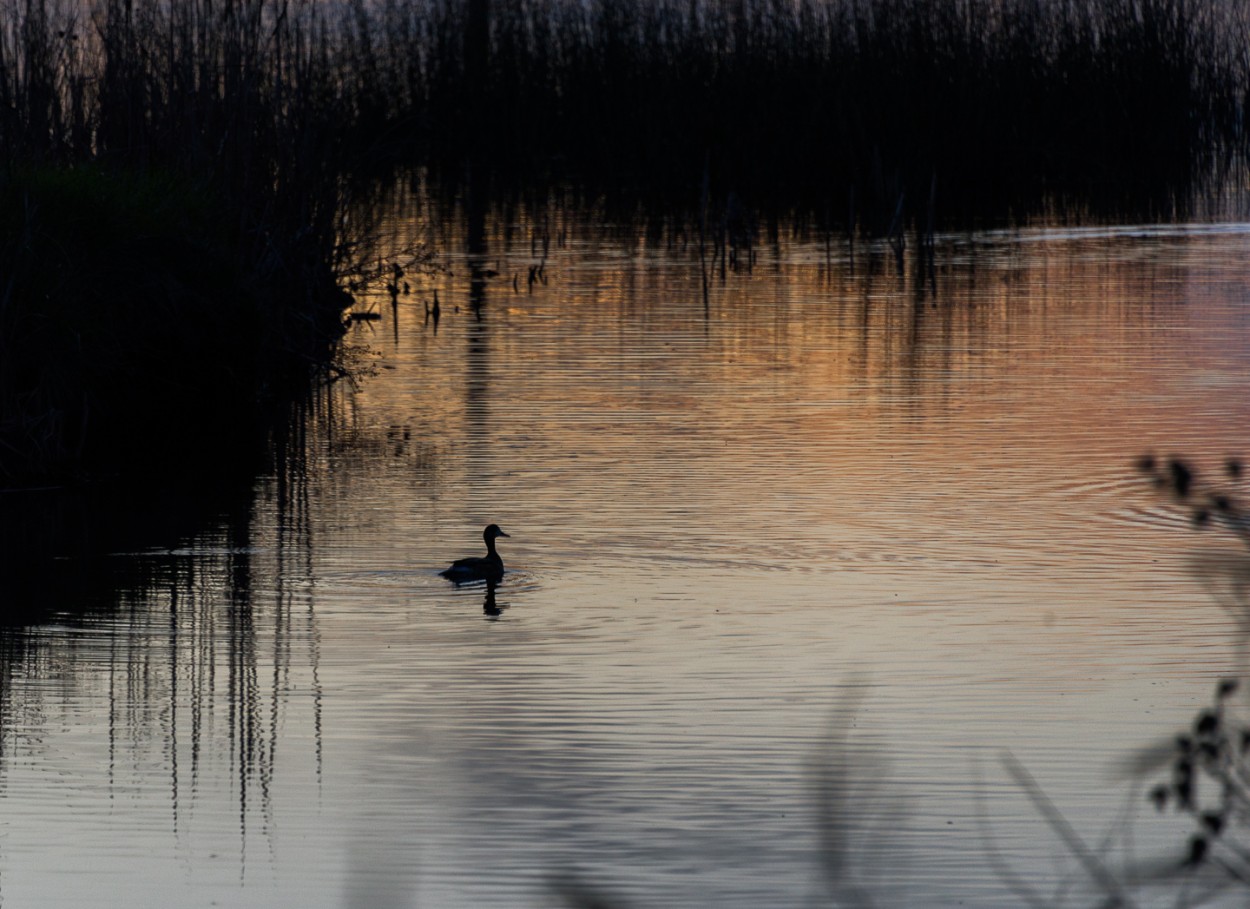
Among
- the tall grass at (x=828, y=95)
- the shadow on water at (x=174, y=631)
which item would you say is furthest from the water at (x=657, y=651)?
the tall grass at (x=828, y=95)

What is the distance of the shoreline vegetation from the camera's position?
1172 centimetres

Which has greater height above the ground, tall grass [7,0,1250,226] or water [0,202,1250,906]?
tall grass [7,0,1250,226]

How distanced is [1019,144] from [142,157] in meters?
14.1

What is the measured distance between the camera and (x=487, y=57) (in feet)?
87.1

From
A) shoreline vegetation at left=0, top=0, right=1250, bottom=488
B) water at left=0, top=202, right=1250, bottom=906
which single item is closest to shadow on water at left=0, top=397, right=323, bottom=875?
water at left=0, top=202, right=1250, bottom=906

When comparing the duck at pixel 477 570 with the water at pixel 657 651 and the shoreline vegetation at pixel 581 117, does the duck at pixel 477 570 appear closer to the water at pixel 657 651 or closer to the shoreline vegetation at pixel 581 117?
the water at pixel 657 651

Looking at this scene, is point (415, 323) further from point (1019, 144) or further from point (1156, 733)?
point (1019, 144)

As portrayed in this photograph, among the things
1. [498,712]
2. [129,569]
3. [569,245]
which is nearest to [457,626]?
[498,712]

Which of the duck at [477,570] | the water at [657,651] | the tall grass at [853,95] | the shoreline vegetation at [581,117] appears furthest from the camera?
the tall grass at [853,95]

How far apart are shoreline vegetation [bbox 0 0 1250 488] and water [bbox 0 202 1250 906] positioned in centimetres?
112

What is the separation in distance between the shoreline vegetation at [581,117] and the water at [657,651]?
44.0 inches

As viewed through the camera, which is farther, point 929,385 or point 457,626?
point 929,385

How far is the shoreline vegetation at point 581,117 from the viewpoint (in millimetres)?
11719

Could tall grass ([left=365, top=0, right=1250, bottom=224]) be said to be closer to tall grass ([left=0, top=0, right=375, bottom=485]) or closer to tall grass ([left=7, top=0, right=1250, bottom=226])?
tall grass ([left=7, top=0, right=1250, bottom=226])
